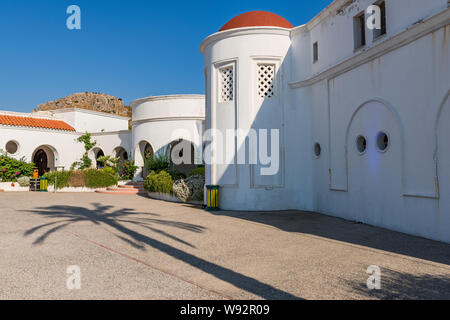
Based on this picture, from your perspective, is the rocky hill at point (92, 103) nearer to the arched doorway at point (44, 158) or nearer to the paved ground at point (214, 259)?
the arched doorway at point (44, 158)

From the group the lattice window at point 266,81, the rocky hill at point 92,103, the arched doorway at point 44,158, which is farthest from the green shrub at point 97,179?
the rocky hill at point 92,103

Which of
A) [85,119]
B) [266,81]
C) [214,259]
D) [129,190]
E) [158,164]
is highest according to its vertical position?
[85,119]

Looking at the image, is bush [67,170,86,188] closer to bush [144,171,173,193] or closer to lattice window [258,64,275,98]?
bush [144,171,173,193]

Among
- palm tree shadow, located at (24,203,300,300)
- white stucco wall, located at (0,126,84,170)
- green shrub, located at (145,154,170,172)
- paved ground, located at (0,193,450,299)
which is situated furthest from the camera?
white stucco wall, located at (0,126,84,170)

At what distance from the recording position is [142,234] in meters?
7.57

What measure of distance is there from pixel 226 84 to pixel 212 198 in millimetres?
4255

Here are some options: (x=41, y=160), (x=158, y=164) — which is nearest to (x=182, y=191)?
(x=158, y=164)

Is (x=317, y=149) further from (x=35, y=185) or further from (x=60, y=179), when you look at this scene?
(x=35, y=185)

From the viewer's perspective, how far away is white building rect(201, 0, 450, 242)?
6.89 m

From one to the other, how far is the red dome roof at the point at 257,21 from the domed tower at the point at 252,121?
0.97ft

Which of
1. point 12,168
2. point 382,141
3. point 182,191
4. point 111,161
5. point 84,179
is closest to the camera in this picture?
point 382,141

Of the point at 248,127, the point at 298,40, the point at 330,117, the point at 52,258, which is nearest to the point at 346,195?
the point at 330,117

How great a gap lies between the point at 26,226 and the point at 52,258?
11.8 ft

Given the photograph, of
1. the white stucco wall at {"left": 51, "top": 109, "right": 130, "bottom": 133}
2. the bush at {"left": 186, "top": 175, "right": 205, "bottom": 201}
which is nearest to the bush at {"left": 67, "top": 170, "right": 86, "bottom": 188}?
the white stucco wall at {"left": 51, "top": 109, "right": 130, "bottom": 133}
